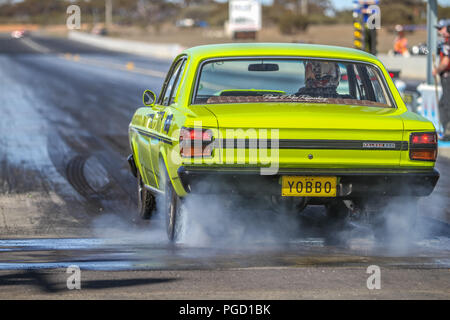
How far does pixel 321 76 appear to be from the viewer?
802 cm

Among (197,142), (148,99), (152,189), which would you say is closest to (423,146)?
(197,142)

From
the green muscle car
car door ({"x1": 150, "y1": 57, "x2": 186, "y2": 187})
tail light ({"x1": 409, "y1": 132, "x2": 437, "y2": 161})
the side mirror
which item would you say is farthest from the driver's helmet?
the side mirror

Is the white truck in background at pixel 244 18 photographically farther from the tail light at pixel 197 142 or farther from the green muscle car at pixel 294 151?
the tail light at pixel 197 142

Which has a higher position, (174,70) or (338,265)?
(174,70)

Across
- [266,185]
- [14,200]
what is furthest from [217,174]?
[14,200]

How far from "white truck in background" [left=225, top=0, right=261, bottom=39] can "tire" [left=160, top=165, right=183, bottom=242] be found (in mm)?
72726

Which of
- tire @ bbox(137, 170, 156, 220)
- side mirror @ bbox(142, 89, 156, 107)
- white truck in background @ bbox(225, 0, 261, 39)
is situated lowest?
white truck in background @ bbox(225, 0, 261, 39)

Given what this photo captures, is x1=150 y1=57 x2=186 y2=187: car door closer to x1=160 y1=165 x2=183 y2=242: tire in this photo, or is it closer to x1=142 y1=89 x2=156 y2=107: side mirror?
x1=142 y1=89 x2=156 y2=107: side mirror

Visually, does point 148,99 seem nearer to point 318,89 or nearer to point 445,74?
point 318,89

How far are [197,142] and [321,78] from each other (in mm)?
1693

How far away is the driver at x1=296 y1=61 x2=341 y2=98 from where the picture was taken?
26.0 feet
